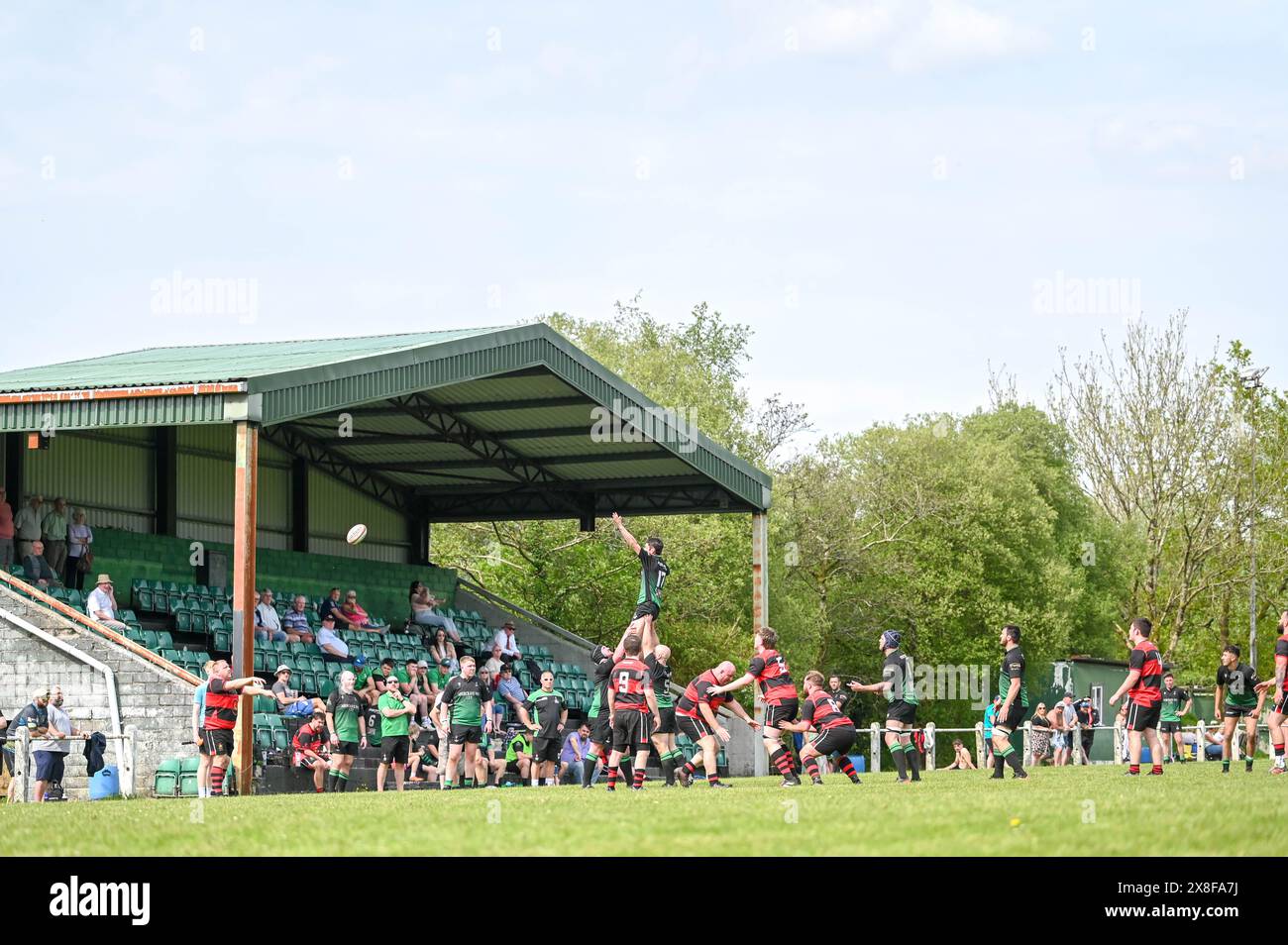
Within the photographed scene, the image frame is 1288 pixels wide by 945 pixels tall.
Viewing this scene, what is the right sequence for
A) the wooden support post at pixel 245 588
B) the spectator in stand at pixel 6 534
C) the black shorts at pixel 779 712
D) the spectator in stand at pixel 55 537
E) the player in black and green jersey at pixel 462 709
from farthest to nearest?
the spectator in stand at pixel 55 537
the spectator in stand at pixel 6 534
the wooden support post at pixel 245 588
the player in black and green jersey at pixel 462 709
the black shorts at pixel 779 712

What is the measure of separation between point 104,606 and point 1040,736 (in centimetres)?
1803

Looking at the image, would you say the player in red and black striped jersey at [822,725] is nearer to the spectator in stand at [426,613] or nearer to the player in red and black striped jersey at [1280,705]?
the player in red and black striped jersey at [1280,705]

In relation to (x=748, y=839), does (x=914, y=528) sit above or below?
above

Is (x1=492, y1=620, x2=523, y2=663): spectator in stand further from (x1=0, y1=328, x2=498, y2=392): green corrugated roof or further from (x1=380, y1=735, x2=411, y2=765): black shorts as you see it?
(x1=380, y1=735, x2=411, y2=765): black shorts

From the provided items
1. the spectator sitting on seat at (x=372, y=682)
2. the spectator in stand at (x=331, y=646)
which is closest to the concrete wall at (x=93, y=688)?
the spectator sitting on seat at (x=372, y=682)

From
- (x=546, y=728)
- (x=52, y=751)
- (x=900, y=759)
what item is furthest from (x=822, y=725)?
(x=52, y=751)

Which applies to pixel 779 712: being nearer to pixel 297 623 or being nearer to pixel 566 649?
pixel 297 623

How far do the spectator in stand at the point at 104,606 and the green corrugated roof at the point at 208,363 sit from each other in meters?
3.05

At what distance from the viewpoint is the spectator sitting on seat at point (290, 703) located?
2492 cm

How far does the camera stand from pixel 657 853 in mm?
9398
